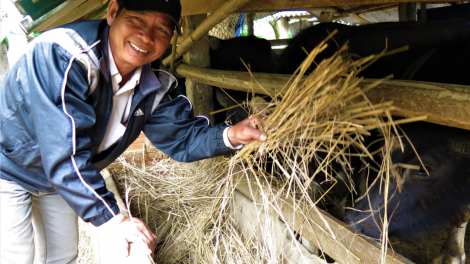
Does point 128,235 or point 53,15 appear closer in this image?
point 128,235

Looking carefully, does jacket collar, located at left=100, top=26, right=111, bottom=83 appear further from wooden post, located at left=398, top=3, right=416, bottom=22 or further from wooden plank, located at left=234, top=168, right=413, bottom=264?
wooden post, located at left=398, top=3, right=416, bottom=22

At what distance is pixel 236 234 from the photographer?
2.68 m

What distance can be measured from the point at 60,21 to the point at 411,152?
433 cm

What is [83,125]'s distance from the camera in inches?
65.8

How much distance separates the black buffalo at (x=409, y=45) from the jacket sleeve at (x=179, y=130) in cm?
143

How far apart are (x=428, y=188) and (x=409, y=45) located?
5.30ft

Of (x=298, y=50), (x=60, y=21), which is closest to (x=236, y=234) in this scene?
(x=298, y=50)

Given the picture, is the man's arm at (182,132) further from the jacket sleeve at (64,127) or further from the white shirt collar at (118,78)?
the jacket sleeve at (64,127)

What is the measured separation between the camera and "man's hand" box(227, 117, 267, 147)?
1780 millimetres

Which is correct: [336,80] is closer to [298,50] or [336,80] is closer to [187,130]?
[187,130]

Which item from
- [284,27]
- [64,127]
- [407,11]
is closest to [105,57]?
[64,127]

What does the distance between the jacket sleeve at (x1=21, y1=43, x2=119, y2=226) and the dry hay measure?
0.25 meters

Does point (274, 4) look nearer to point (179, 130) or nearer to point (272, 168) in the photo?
point (179, 130)

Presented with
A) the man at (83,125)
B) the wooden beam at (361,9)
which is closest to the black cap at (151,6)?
the man at (83,125)
